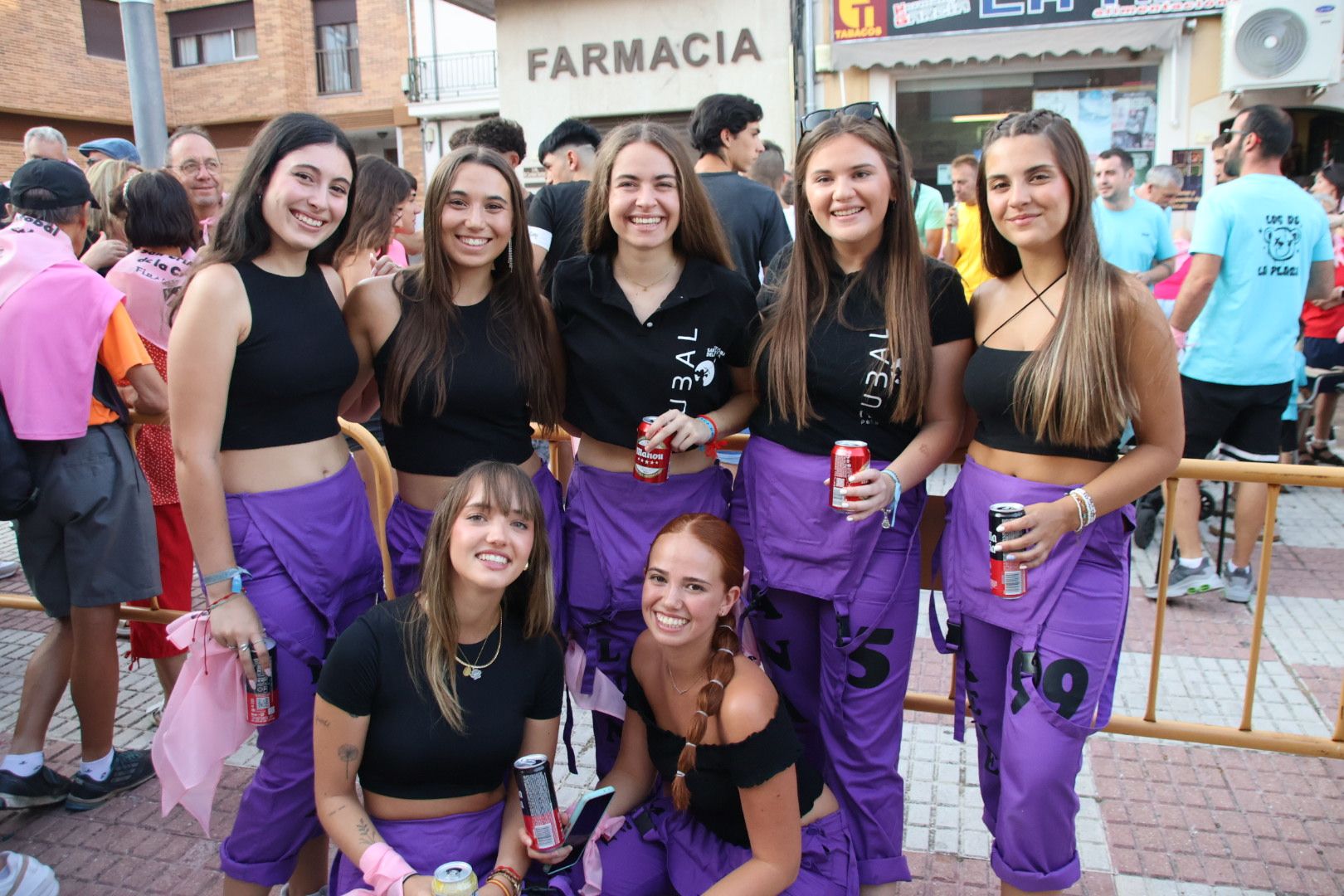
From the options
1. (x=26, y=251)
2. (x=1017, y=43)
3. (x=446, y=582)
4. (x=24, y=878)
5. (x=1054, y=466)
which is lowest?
(x=24, y=878)

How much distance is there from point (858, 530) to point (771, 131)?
508 inches

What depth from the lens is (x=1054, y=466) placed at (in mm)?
2398

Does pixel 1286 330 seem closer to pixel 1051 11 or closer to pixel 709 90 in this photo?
pixel 1051 11

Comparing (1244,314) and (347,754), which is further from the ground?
(1244,314)

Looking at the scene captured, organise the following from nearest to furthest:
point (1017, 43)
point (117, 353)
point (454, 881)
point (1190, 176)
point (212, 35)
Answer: point (454, 881) → point (117, 353) → point (1190, 176) → point (1017, 43) → point (212, 35)

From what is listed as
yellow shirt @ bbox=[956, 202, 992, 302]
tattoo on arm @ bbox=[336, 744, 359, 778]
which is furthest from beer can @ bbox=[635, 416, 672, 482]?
yellow shirt @ bbox=[956, 202, 992, 302]

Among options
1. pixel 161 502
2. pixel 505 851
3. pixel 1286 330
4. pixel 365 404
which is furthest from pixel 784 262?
pixel 1286 330

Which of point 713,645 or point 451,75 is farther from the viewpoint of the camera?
point 451,75

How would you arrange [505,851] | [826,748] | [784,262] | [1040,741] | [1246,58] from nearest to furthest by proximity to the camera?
[1040,741] < [505,851] < [826,748] < [784,262] < [1246,58]

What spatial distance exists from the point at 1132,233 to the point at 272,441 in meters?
5.80

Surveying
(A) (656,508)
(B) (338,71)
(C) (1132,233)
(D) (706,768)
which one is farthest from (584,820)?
(B) (338,71)

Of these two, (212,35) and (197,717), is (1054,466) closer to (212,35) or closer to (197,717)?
(197,717)

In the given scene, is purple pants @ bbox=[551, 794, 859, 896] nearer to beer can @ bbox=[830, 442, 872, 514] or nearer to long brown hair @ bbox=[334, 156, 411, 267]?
beer can @ bbox=[830, 442, 872, 514]

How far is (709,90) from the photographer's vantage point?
49.6 ft
